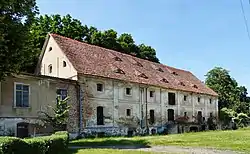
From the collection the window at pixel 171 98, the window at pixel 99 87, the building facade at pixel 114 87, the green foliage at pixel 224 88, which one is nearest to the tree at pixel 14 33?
the building facade at pixel 114 87

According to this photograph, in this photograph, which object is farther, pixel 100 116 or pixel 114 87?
pixel 114 87

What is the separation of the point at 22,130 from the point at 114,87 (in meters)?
11.4

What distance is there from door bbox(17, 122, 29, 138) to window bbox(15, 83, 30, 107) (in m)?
1.49

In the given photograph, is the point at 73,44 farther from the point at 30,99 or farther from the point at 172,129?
the point at 172,129

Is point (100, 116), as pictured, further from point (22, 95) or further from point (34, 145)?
point (34, 145)

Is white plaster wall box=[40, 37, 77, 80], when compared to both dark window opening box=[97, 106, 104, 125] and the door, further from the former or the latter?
the door

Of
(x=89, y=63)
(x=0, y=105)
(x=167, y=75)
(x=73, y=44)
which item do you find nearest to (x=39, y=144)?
(x=0, y=105)

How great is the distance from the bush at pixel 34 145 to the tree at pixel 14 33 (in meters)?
6.38

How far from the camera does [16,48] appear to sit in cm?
2141

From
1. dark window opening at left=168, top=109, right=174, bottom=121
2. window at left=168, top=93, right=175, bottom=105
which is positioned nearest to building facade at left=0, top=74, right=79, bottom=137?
dark window opening at left=168, top=109, right=174, bottom=121

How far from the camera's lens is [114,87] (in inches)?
1403

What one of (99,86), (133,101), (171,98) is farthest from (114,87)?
(171,98)

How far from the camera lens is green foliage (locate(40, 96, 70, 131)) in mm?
28000

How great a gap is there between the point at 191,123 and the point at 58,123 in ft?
76.9
